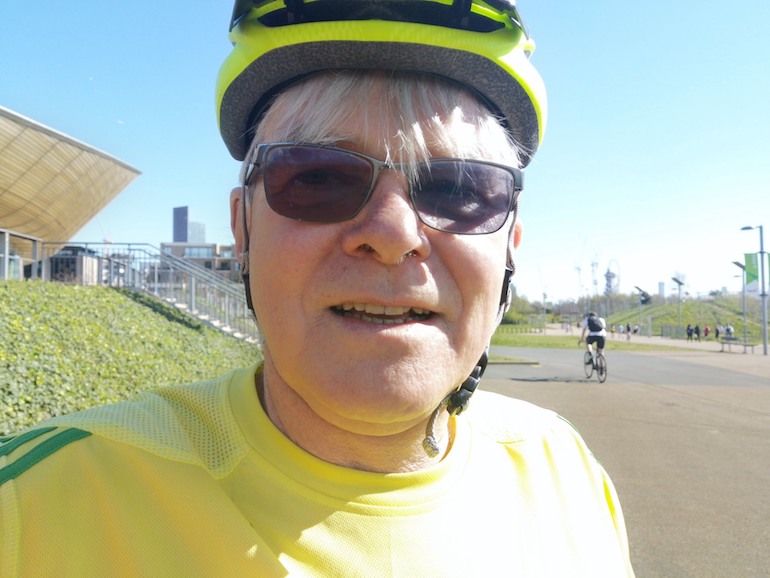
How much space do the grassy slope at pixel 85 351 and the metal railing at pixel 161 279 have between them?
5.54 feet

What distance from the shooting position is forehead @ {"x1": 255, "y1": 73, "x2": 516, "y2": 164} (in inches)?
49.9

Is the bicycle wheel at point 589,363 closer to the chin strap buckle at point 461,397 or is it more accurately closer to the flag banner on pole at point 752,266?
the chin strap buckle at point 461,397

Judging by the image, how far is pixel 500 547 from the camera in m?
1.32

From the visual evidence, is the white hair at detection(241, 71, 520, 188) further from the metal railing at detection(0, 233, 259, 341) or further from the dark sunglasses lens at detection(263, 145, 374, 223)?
→ the metal railing at detection(0, 233, 259, 341)

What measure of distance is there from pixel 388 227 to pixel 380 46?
1.48ft

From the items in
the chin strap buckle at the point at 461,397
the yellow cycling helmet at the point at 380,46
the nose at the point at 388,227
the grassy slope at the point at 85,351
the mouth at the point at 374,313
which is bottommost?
the grassy slope at the point at 85,351

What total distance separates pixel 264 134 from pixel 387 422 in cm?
81

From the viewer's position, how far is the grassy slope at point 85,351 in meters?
5.14

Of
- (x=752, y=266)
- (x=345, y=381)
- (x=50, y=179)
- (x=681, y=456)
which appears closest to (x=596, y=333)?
(x=681, y=456)

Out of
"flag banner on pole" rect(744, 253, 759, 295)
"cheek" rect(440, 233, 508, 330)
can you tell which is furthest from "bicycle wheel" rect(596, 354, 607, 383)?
"flag banner on pole" rect(744, 253, 759, 295)

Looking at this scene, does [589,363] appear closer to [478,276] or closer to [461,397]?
[461,397]

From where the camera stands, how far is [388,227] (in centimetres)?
119

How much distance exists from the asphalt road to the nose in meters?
3.62

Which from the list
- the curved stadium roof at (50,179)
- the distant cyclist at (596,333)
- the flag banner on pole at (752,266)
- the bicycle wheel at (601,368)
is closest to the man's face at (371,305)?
the bicycle wheel at (601,368)
